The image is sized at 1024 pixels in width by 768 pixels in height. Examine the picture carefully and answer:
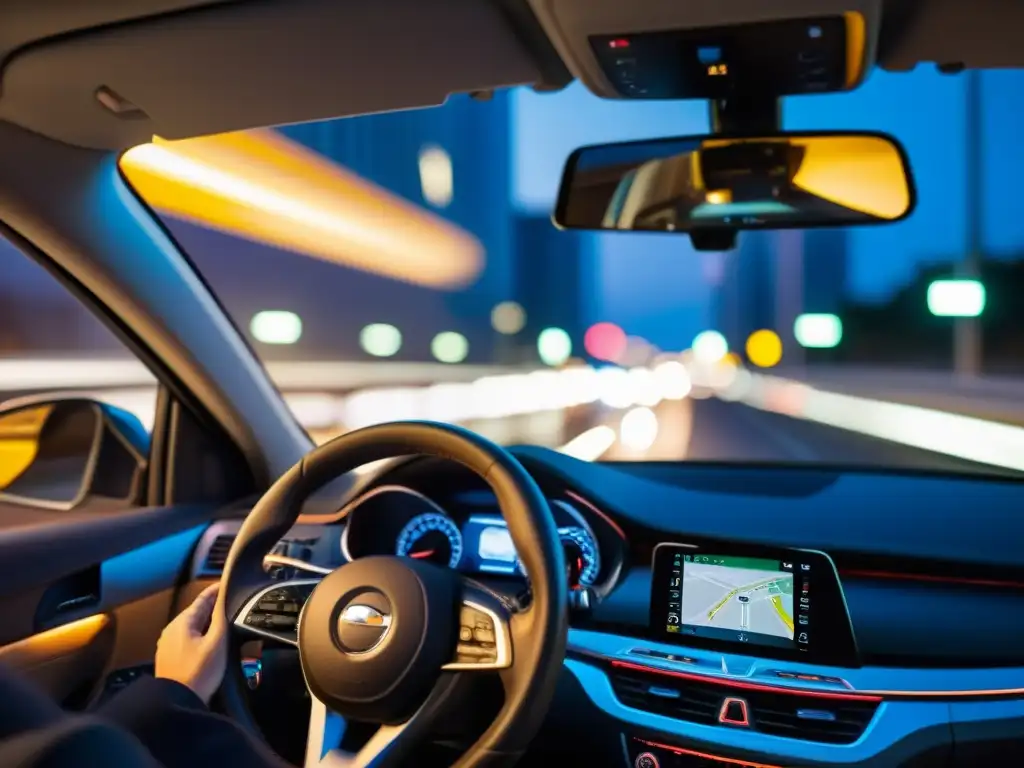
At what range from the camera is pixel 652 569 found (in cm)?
327

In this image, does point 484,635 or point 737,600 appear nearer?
point 484,635

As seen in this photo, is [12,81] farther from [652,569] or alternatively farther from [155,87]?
[652,569]

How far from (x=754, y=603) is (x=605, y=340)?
35.8 m

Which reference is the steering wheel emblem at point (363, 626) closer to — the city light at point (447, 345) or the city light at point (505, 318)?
the city light at point (447, 345)

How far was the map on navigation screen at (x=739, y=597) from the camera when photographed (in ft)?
9.81

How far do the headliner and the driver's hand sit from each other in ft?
4.94

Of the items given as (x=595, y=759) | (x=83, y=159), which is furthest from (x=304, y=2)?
(x=595, y=759)

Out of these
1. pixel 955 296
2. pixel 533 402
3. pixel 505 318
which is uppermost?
pixel 505 318

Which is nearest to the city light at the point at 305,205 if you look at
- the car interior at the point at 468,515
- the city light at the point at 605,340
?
the car interior at the point at 468,515

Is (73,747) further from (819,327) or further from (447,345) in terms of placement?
(447,345)

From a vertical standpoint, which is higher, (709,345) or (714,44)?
(714,44)

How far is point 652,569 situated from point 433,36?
1.78m

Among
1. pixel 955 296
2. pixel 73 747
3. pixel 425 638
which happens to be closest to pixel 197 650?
pixel 425 638

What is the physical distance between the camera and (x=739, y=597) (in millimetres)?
3039
